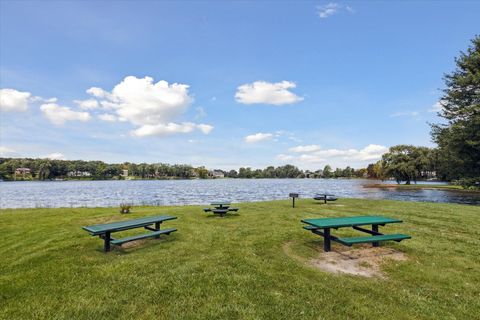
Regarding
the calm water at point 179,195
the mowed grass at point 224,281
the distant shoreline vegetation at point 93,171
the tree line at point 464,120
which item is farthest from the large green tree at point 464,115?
the distant shoreline vegetation at point 93,171

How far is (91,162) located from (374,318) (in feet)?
606

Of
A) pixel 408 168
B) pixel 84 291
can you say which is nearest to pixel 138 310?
pixel 84 291

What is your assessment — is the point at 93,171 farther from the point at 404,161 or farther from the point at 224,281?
the point at 224,281

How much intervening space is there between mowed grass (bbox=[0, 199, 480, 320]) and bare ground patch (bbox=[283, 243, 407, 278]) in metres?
0.22

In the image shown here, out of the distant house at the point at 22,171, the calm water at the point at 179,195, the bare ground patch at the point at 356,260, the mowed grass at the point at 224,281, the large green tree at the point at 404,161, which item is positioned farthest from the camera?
the distant house at the point at 22,171

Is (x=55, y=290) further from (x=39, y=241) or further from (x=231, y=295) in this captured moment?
(x=39, y=241)

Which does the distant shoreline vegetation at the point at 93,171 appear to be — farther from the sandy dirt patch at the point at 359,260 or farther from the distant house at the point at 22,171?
the sandy dirt patch at the point at 359,260

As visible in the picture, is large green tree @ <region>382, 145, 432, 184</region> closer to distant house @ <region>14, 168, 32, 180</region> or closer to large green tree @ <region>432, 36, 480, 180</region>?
large green tree @ <region>432, 36, 480, 180</region>

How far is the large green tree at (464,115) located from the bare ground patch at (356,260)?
24.5 metres

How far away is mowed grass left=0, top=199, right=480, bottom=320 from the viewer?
4289 mm

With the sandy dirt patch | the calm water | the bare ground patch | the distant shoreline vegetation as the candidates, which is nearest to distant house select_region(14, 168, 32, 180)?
the distant shoreline vegetation

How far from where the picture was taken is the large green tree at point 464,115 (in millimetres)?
25719

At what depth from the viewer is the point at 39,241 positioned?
337 inches

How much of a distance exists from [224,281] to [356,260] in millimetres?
3631
